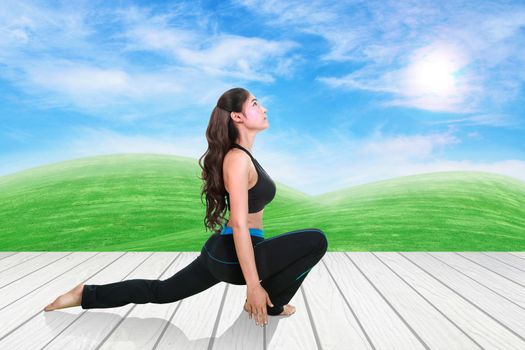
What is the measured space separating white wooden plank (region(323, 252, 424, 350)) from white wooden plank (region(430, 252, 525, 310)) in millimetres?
861

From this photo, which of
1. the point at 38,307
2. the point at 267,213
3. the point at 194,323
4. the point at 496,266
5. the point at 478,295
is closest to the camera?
the point at 194,323

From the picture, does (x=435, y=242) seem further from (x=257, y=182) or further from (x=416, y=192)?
(x=257, y=182)

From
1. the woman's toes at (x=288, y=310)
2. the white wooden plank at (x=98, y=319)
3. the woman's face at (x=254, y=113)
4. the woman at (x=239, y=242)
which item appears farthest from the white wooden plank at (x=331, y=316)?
the woman's face at (x=254, y=113)


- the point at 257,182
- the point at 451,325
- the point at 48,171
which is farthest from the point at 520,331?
the point at 48,171

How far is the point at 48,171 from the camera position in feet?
34.4

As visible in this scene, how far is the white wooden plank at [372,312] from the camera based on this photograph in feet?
7.47

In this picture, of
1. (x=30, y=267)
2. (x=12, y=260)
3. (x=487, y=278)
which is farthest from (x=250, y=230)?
(x=12, y=260)

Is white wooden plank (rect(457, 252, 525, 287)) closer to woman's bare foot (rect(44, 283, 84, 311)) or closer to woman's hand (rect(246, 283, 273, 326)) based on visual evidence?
woman's hand (rect(246, 283, 273, 326))

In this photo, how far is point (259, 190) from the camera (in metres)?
2.28

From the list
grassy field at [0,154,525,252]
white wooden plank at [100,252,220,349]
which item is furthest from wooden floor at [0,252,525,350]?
grassy field at [0,154,525,252]

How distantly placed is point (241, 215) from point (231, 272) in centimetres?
36

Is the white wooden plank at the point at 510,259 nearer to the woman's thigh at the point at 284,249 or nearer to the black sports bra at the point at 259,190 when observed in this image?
the woman's thigh at the point at 284,249

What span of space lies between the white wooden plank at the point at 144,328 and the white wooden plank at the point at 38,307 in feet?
1.09

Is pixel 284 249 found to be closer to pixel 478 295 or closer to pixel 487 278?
pixel 478 295
